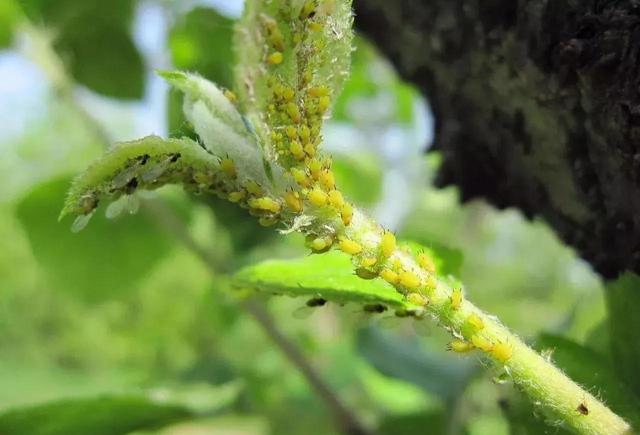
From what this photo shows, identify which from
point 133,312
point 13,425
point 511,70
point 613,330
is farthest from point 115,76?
point 133,312

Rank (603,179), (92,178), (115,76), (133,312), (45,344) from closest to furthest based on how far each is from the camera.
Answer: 1. (92,178)
2. (603,179)
3. (115,76)
4. (133,312)
5. (45,344)

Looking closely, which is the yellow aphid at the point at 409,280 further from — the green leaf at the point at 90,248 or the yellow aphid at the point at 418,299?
the green leaf at the point at 90,248

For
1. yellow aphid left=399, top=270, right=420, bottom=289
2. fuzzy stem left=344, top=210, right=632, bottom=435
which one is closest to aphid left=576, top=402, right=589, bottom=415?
fuzzy stem left=344, top=210, right=632, bottom=435

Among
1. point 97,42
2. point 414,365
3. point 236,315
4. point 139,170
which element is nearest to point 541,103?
point 139,170

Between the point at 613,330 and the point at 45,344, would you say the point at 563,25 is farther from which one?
the point at 45,344

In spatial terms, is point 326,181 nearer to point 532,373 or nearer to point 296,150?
point 296,150

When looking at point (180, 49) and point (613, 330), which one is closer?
point (613, 330)

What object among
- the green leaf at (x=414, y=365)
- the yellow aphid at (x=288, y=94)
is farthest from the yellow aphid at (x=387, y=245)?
the green leaf at (x=414, y=365)

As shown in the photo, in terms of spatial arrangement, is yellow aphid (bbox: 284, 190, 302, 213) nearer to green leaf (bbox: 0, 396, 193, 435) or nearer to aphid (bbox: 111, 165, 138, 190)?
aphid (bbox: 111, 165, 138, 190)
